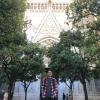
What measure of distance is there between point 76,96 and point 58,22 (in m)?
6.94

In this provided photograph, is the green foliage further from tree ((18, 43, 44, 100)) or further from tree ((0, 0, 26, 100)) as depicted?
tree ((18, 43, 44, 100))

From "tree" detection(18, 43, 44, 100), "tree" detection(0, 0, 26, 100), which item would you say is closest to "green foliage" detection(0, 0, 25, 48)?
"tree" detection(0, 0, 26, 100)

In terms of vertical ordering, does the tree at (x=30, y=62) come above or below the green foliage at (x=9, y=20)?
below

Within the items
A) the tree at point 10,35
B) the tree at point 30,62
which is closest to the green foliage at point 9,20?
the tree at point 10,35

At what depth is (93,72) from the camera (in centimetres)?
1945

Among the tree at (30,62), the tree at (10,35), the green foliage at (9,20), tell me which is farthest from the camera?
the tree at (30,62)

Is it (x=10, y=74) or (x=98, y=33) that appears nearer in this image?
(x=98, y=33)

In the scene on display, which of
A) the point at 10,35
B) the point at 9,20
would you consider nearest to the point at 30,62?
the point at 10,35

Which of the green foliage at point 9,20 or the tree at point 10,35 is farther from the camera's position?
the tree at point 10,35

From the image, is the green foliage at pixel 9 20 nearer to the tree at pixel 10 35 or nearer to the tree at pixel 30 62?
the tree at pixel 10 35

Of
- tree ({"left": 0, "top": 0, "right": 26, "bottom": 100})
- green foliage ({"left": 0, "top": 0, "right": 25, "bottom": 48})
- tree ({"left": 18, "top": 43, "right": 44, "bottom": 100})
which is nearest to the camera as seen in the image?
green foliage ({"left": 0, "top": 0, "right": 25, "bottom": 48})

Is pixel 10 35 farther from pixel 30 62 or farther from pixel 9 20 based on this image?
pixel 30 62

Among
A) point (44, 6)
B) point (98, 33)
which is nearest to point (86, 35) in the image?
point (98, 33)

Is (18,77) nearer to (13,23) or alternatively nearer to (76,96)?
(13,23)
